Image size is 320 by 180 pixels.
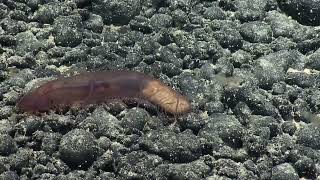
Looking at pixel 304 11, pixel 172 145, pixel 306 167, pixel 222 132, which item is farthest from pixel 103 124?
pixel 304 11

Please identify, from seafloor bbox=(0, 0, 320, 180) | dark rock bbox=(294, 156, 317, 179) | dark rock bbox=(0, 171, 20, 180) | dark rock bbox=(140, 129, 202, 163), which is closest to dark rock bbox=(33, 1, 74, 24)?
seafloor bbox=(0, 0, 320, 180)

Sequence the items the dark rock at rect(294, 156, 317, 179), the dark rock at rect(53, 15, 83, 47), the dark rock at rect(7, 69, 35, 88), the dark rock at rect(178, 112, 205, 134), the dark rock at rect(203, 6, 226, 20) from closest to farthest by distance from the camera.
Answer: the dark rock at rect(294, 156, 317, 179) → the dark rock at rect(178, 112, 205, 134) → the dark rock at rect(7, 69, 35, 88) → the dark rock at rect(53, 15, 83, 47) → the dark rock at rect(203, 6, 226, 20)

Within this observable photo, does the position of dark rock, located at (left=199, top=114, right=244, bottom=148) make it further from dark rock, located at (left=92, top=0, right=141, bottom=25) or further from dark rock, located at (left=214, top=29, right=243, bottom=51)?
dark rock, located at (left=92, top=0, right=141, bottom=25)

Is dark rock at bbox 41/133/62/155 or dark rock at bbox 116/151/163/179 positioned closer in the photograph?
dark rock at bbox 116/151/163/179

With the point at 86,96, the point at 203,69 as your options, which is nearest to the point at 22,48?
the point at 86,96

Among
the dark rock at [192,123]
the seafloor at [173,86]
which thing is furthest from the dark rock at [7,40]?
the dark rock at [192,123]

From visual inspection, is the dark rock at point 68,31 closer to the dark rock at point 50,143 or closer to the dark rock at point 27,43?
the dark rock at point 27,43

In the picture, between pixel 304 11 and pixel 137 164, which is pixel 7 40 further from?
pixel 304 11
